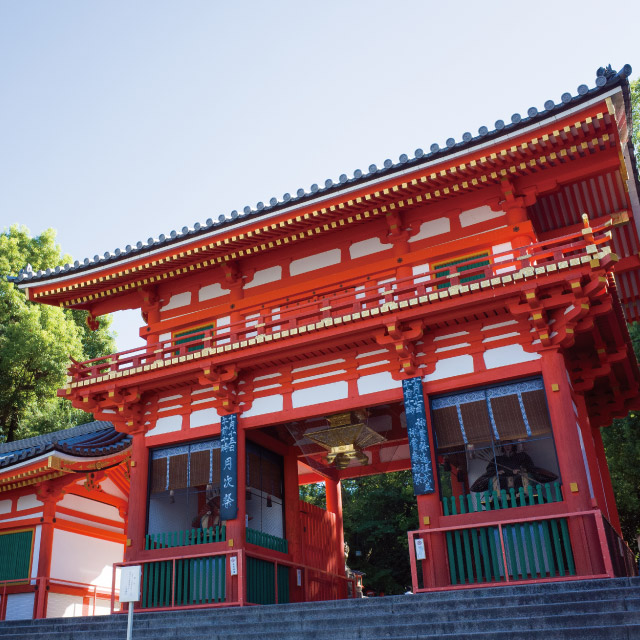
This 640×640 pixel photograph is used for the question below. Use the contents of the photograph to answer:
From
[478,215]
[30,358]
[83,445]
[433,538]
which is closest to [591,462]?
[433,538]

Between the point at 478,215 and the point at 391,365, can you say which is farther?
the point at 478,215

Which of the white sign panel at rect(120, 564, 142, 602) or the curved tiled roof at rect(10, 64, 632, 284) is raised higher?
the curved tiled roof at rect(10, 64, 632, 284)

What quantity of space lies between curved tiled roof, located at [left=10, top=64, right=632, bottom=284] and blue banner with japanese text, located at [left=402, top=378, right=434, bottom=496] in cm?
361

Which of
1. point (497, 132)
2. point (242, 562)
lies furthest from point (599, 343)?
point (242, 562)

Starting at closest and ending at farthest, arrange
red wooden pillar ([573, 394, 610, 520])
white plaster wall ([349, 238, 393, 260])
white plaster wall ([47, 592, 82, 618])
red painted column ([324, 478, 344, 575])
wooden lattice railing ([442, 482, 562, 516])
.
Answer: wooden lattice railing ([442, 482, 562, 516])
red wooden pillar ([573, 394, 610, 520])
white plaster wall ([349, 238, 393, 260])
white plaster wall ([47, 592, 82, 618])
red painted column ([324, 478, 344, 575])

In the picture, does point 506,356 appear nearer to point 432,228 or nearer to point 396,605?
point 432,228

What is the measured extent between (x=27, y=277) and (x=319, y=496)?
72.2ft

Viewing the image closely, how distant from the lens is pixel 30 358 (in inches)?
998

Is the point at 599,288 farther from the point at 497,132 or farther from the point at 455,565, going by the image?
the point at 455,565

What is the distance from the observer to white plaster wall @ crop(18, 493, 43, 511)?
1534cm

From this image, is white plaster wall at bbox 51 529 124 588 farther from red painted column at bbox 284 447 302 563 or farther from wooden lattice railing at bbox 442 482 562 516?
wooden lattice railing at bbox 442 482 562 516

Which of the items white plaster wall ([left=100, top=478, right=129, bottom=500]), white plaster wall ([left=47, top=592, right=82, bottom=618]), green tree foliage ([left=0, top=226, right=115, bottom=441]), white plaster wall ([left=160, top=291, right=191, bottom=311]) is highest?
green tree foliage ([left=0, top=226, right=115, bottom=441])

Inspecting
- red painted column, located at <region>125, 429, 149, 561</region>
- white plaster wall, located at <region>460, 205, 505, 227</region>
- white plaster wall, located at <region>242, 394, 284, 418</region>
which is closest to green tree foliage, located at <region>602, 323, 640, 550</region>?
white plaster wall, located at <region>460, 205, 505, 227</region>

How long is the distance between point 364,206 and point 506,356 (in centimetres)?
367
